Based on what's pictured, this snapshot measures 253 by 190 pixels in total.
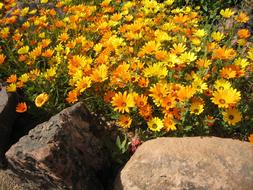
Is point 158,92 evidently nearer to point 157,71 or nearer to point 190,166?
point 157,71

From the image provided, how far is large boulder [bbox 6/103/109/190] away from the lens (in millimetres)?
2863

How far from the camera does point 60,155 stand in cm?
289

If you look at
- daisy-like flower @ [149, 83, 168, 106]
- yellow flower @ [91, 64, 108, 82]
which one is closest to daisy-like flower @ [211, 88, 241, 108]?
daisy-like flower @ [149, 83, 168, 106]

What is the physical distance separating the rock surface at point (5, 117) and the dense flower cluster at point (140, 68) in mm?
88

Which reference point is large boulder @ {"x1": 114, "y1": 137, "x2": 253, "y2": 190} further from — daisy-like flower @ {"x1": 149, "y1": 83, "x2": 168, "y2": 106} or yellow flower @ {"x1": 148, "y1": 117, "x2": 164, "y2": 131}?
daisy-like flower @ {"x1": 149, "y1": 83, "x2": 168, "y2": 106}

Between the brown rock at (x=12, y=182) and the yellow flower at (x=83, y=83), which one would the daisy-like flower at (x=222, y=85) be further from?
the brown rock at (x=12, y=182)

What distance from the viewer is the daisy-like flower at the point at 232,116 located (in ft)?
10.6

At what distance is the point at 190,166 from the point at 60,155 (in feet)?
3.18

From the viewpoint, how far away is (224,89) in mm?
3322

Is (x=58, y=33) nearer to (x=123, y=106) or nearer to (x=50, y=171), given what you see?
(x=123, y=106)

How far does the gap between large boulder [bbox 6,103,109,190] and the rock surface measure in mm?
528

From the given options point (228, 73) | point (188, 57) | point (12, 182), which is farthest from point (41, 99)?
point (228, 73)

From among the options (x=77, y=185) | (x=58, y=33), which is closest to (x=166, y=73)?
(x=77, y=185)

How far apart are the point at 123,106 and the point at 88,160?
59cm
